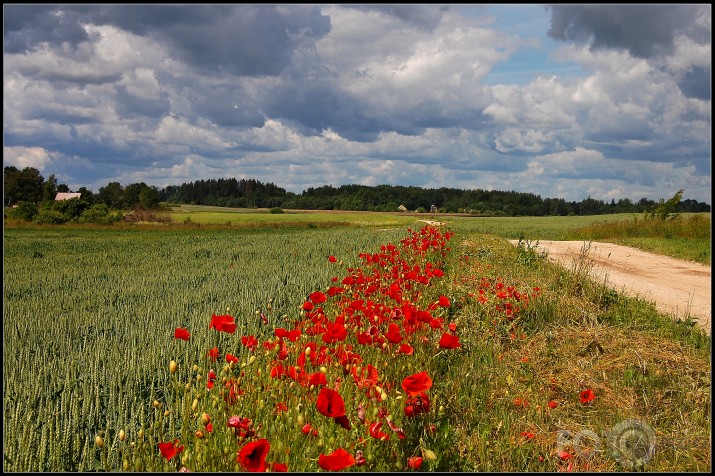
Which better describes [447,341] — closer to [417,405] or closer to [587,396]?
[417,405]

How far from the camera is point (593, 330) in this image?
6.27 meters

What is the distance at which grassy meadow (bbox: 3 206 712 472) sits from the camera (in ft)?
9.73

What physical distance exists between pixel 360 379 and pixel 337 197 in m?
83.5

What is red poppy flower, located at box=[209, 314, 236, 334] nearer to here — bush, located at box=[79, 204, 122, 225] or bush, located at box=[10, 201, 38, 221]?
bush, located at box=[79, 204, 122, 225]

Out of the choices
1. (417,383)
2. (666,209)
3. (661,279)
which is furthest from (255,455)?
(666,209)

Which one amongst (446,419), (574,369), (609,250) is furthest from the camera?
(609,250)

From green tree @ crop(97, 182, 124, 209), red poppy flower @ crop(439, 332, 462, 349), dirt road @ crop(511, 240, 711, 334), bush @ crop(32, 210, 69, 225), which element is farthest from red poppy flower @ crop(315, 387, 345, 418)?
green tree @ crop(97, 182, 124, 209)

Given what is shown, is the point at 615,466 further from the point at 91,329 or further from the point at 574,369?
the point at 91,329

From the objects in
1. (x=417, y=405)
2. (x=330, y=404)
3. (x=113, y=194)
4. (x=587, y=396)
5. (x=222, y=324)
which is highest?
(x=113, y=194)

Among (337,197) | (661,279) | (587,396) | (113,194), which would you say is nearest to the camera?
(587,396)

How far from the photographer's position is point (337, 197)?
86.4 m

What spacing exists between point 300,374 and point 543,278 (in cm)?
677

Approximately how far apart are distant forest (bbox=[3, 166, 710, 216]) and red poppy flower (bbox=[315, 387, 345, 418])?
6712cm

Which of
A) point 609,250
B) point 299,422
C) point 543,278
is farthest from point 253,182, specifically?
point 299,422
